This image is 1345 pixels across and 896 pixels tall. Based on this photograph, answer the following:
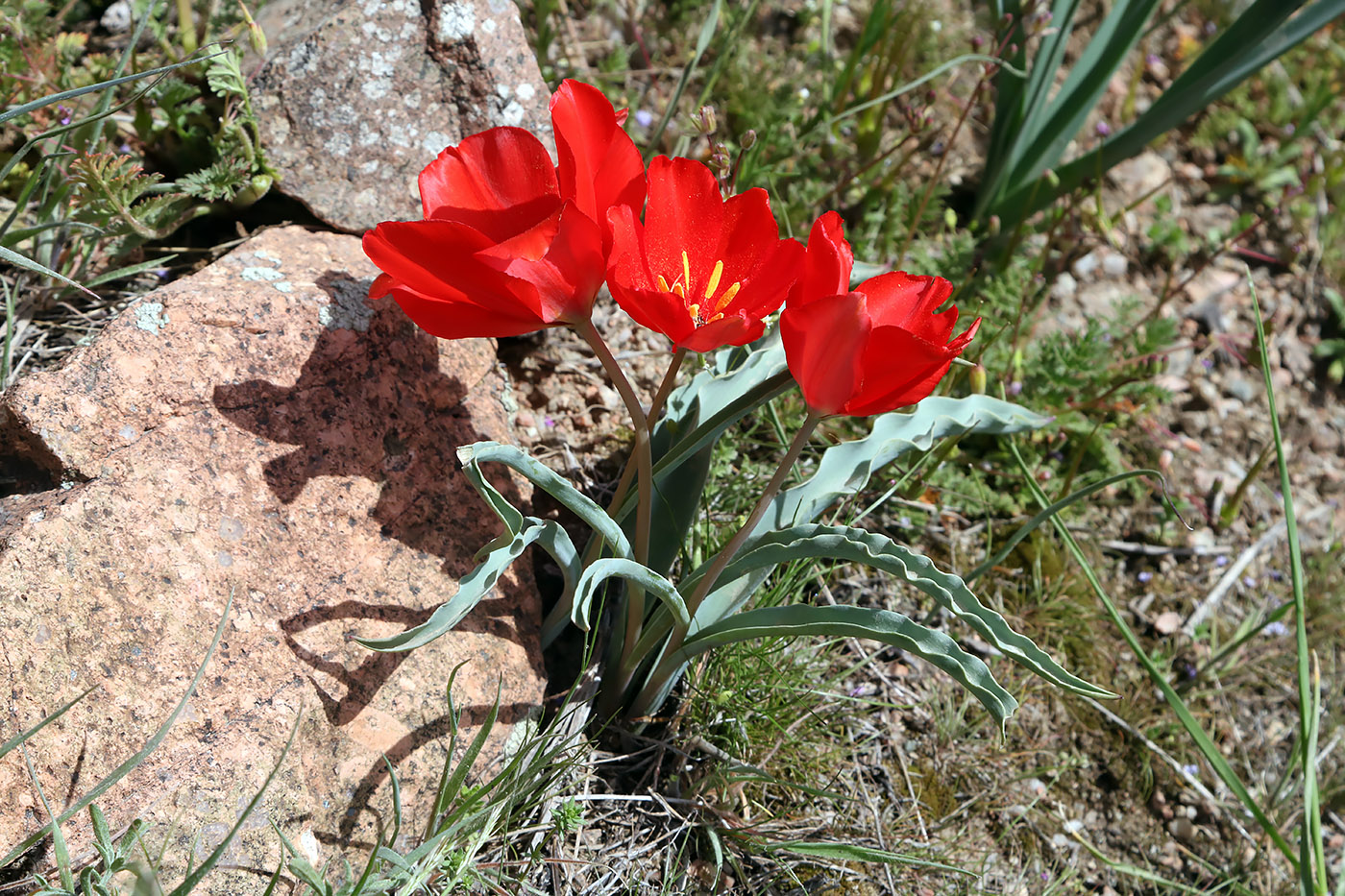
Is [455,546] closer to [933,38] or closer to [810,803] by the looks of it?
[810,803]

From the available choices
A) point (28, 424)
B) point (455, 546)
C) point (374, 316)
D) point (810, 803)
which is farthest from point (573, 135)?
point (810, 803)

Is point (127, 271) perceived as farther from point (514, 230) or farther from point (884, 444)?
point (884, 444)

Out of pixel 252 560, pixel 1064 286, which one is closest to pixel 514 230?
pixel 252 560

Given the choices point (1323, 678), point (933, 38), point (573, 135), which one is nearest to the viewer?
point (573, 135)

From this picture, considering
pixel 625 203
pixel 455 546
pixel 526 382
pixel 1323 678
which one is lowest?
pixel 1323 678

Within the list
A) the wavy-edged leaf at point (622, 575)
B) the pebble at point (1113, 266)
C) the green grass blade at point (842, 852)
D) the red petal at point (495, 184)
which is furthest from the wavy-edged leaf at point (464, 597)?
the pebble at point (1113, 266)

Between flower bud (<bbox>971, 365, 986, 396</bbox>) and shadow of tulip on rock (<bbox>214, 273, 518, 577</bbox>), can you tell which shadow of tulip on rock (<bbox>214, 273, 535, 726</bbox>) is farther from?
flower bud (<bbox>971, 365, 986, 396</bbox>)

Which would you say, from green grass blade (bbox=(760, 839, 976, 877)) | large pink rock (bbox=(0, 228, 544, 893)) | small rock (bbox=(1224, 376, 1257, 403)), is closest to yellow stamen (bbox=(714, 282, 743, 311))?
large pink rock (bbox=(0, 228, 544, 893))

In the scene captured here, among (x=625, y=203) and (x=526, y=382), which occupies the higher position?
(x=625, y=203)

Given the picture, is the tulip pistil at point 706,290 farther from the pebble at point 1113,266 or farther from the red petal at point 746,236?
the pebble at point 1113,266
